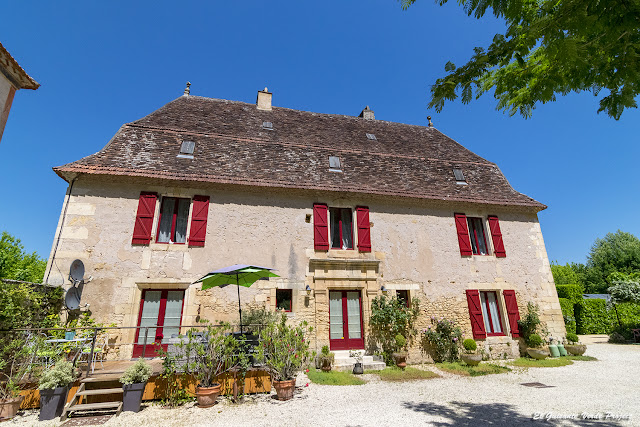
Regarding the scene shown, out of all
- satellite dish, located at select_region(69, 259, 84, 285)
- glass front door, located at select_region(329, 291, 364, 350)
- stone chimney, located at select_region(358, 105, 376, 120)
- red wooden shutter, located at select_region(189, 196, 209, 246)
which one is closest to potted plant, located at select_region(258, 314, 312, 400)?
glass front door, located at select_region(329, 291, 364, 350)

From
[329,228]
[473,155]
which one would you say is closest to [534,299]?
[473,155]

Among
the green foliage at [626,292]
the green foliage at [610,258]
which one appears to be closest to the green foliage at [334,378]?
the green foliage at [626,292]

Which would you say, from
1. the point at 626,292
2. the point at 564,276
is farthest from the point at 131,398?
the point at 564,276

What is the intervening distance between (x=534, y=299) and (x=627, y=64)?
396 inches

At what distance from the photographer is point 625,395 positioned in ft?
17.9

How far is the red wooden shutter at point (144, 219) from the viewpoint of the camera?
7969mm

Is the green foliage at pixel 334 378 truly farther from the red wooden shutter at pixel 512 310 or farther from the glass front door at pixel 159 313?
the red wooden shutter at pixel 512 310

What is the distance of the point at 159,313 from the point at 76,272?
2175 mm

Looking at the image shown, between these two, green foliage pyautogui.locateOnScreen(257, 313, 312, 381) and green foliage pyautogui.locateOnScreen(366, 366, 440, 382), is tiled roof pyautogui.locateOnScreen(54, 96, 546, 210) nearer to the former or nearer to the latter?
green foliage pyautogui.locateOnScreen(257, 313, 312, 381)

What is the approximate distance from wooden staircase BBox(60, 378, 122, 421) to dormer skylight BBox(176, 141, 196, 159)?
20.7ft

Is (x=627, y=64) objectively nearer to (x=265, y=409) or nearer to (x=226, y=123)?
(x=265, y=409)

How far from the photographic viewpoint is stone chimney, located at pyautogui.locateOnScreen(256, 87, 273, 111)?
42.8 ft

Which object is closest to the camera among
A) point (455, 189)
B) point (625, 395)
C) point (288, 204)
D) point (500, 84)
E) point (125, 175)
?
point (500, 84)

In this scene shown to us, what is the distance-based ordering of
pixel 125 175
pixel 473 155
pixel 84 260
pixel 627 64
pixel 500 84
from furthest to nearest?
1. pixel 473 155
2. pixel 125 175
3. pixel 84 260
4. pixel 500 84
5. pixel 627 64
